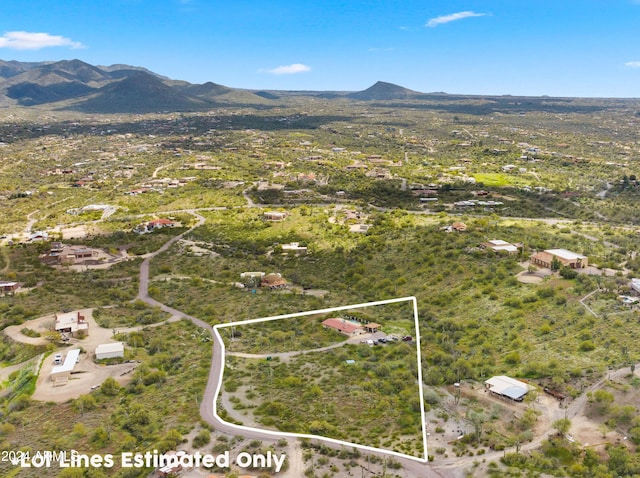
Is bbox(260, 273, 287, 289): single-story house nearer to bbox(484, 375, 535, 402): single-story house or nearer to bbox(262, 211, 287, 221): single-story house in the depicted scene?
bbox(262, 211, 287, 221): single-story house

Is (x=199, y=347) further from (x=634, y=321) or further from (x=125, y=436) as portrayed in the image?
(x=634, y=321)

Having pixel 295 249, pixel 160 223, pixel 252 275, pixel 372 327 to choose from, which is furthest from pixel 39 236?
pixel 372 327

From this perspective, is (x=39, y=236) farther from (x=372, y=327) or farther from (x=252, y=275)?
(x=372, y=327)

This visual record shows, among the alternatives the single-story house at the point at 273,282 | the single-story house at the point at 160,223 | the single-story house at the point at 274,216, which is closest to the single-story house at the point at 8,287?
the single-story house at the point at 160,223

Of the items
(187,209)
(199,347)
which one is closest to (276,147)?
(187,209)

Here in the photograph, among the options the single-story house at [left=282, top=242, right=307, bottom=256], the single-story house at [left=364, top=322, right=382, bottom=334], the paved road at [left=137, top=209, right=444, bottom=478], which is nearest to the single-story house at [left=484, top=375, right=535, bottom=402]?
the paved road at [left=137, top=209, right=444, bottom=478]

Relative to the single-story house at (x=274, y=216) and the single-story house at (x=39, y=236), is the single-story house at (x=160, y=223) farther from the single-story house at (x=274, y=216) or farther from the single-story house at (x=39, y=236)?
the single-story house at (x=274, y=216)
